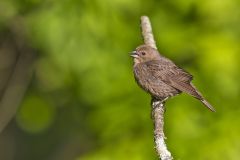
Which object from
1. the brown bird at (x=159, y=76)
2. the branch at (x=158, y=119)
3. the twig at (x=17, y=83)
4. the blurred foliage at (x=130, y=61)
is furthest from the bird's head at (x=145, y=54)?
the twig at (x=17, y=83)

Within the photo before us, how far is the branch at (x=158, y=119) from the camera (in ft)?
18.6

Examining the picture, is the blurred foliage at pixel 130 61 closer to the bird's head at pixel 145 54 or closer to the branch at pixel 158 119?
the bird's head at pixel 145 54

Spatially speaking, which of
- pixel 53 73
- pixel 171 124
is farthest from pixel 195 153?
pixel 53 73

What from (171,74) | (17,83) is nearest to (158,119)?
(171,74)

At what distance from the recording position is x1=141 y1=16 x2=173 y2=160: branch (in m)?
5.68

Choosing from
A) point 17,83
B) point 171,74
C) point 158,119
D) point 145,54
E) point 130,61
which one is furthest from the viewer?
point 17,83

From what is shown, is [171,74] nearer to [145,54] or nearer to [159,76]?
[159,76]

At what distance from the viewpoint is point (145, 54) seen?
7438 mm

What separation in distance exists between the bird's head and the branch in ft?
0.48

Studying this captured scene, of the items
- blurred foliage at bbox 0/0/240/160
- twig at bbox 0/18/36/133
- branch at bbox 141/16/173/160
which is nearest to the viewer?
branch at bbox 141/16/173/160

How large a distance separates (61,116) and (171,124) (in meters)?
4.60

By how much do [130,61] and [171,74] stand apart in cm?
132

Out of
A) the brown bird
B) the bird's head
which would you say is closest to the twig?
the bird's head

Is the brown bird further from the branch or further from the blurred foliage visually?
the blurred foliage
